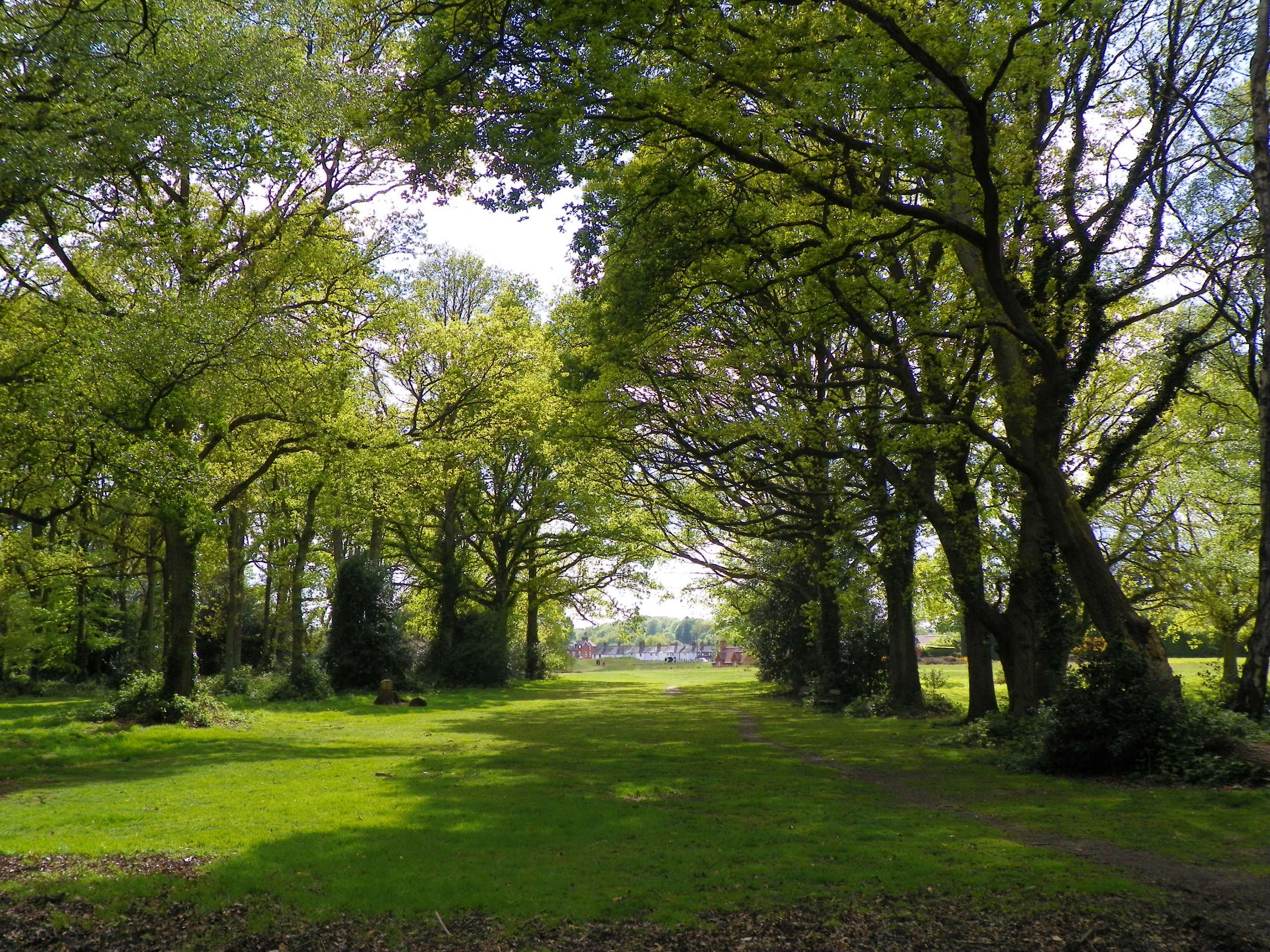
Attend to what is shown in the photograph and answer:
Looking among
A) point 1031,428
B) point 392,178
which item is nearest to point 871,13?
point 1031,428

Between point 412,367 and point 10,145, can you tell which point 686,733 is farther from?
point 412,367

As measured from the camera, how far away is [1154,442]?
2447 centimetres

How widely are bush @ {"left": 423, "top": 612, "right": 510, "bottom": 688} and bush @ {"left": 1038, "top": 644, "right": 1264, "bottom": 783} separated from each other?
28860 millimetres

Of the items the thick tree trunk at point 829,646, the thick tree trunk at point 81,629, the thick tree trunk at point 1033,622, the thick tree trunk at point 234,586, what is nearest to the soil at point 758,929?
the thick tree trunk at point 1033,622

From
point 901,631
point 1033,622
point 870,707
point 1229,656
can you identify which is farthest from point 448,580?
point 1229,656

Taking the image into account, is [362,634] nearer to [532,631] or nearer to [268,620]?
[268,620]

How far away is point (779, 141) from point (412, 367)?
23.8m

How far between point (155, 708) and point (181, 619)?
208cm

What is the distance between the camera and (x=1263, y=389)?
14.8 metres

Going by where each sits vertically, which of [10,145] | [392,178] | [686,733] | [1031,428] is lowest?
[686,733]

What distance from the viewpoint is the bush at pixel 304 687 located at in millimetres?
27922

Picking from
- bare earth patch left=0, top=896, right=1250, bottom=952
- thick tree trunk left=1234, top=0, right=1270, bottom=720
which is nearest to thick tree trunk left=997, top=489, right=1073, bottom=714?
thick tree trunk left=1234, top=0, right=1270, bottom=720

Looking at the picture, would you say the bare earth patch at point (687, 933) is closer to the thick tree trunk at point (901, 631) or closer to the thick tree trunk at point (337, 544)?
the thick tree trunk at point (901, 631)

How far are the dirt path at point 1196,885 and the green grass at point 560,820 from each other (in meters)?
0.29
